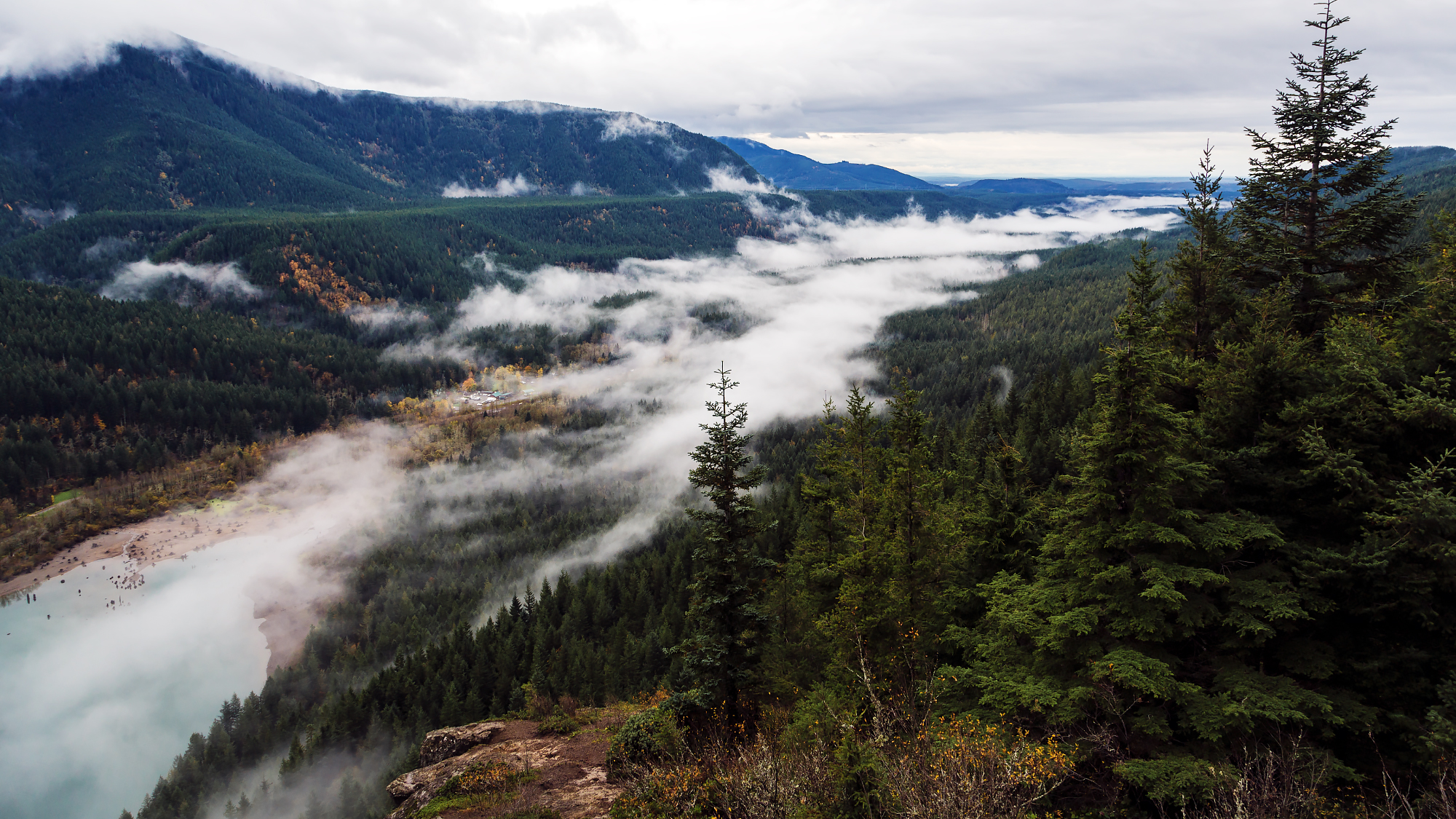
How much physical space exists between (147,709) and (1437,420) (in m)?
170

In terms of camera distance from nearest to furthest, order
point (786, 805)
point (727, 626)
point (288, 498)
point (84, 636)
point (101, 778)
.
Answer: point (786, 805), point (727, 626), point (101, 778), point (84, 636), point (288, 498)

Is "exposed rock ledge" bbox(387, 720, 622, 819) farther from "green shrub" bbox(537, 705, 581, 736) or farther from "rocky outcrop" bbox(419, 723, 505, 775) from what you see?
"green shrub" bbox(537, 705, 581, 736)

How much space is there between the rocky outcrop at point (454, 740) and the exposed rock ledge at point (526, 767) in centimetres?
4

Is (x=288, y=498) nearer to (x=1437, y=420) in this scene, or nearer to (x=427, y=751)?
(x=427, y=751)

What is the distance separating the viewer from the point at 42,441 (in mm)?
170000

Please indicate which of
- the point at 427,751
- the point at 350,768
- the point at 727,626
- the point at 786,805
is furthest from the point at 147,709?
the point at 786,805

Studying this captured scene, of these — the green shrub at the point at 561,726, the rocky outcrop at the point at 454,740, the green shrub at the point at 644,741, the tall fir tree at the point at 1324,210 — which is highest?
the tall fir tree at the point at 1324,210

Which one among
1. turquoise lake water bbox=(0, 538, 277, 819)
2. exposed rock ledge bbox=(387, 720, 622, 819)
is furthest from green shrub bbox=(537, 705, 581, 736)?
turquoise lake water bbox=(0, 538, 277, 819)

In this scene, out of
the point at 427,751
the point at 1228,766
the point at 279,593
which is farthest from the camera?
the point at 279,593

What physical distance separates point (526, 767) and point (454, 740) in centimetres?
906

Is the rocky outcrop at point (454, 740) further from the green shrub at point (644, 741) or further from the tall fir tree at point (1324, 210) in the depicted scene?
the tall fir tree at point (1324, 210)

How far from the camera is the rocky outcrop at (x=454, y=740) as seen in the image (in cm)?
3681

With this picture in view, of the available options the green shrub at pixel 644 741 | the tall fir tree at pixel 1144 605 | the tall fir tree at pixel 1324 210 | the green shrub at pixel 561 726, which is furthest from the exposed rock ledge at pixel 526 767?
the tall fir tree at pixel 1324 210

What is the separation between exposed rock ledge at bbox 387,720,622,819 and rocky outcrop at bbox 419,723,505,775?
0.04 metres
